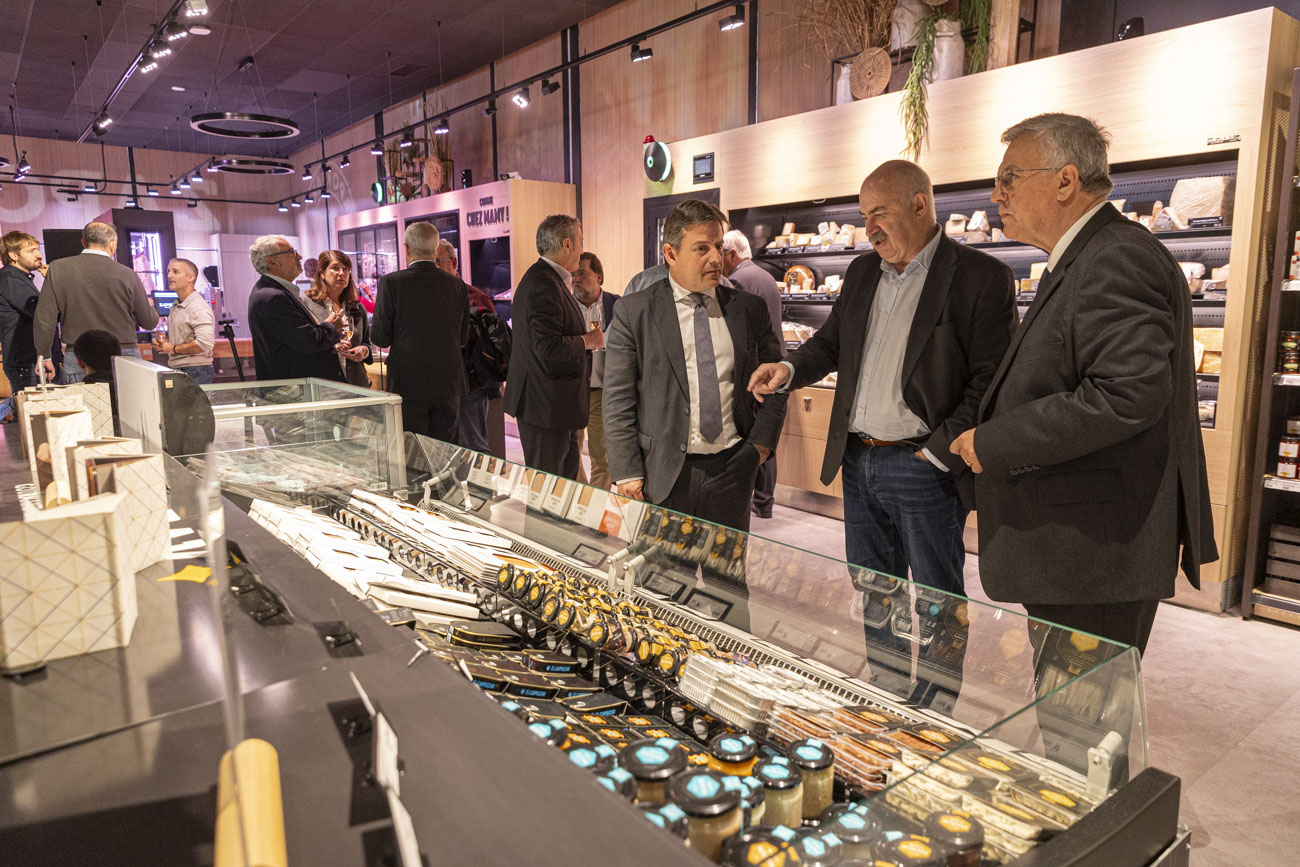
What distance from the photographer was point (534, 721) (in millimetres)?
1102

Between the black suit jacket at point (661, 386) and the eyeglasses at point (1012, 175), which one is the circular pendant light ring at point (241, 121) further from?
the eyeglasses at point (1012, 175)

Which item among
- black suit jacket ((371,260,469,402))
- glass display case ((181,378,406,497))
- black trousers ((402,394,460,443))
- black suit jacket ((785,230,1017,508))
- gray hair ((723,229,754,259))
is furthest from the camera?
gray hair ((723,229,754,259))

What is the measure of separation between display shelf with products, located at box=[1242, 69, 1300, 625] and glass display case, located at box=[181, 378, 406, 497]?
3.41 meters

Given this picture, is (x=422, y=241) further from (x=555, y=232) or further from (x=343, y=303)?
(x=343, y=303)

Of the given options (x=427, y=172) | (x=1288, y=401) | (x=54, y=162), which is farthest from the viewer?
(x=54, y=162)

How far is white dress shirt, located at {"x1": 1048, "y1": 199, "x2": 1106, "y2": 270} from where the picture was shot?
1767 mm

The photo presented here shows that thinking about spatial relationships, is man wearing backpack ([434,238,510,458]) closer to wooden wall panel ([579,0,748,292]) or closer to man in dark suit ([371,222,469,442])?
man in dark suit ([371,222,469,442])

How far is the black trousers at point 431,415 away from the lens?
4426mm

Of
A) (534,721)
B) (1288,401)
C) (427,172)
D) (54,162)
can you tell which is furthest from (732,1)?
(54,162)

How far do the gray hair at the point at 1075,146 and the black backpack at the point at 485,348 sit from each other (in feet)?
12.1

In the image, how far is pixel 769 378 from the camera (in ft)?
7.77

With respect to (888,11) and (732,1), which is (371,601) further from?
(732,1)

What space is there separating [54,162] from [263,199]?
336cm

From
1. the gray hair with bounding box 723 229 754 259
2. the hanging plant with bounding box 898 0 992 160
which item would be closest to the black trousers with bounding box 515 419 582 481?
the gray hair with bounding box 723 229 754 259
